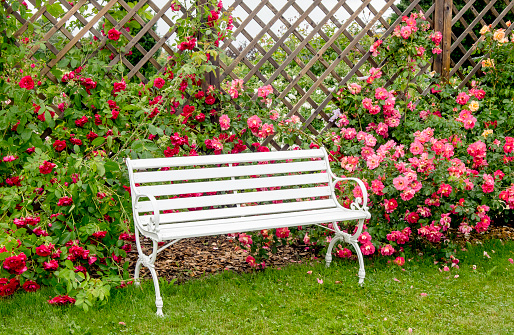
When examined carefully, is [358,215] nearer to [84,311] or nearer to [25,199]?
[84,311]

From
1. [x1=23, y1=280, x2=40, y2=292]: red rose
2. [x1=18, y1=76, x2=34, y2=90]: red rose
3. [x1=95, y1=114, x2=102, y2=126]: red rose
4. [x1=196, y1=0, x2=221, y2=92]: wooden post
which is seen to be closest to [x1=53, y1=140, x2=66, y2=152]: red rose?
[x1=95, y1=114, x2=102, y2=126]: red rose

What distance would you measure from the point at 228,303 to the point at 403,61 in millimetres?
2388

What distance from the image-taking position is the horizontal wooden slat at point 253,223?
247 cm

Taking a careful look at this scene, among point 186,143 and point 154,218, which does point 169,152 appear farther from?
point 154,218

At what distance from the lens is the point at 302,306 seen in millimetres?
2527

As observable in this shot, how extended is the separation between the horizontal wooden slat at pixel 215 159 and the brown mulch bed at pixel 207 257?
68 cm

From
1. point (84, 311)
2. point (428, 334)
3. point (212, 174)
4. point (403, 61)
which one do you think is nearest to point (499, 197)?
point (403, 61)

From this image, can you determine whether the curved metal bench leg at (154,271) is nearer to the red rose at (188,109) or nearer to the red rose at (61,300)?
the red rose at (61,300)

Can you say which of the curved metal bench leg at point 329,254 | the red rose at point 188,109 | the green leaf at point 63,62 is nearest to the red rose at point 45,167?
the green leaf at point 63,62

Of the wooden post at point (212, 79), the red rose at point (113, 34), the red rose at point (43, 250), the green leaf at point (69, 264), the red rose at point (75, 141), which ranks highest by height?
the wooden post at point (212, 79)

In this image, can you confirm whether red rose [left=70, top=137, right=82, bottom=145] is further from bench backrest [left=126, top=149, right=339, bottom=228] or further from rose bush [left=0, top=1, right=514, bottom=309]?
bench backrest [left=126, top=149, right=339, bottom=228]

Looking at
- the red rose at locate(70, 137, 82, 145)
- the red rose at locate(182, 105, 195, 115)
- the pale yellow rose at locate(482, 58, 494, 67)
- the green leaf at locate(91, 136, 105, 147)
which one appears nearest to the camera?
the green leaf at locate(91, 136, 105, 147)

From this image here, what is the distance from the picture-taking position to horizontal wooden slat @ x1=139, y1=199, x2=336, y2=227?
8.94 feet

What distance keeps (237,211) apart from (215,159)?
0.34 m
